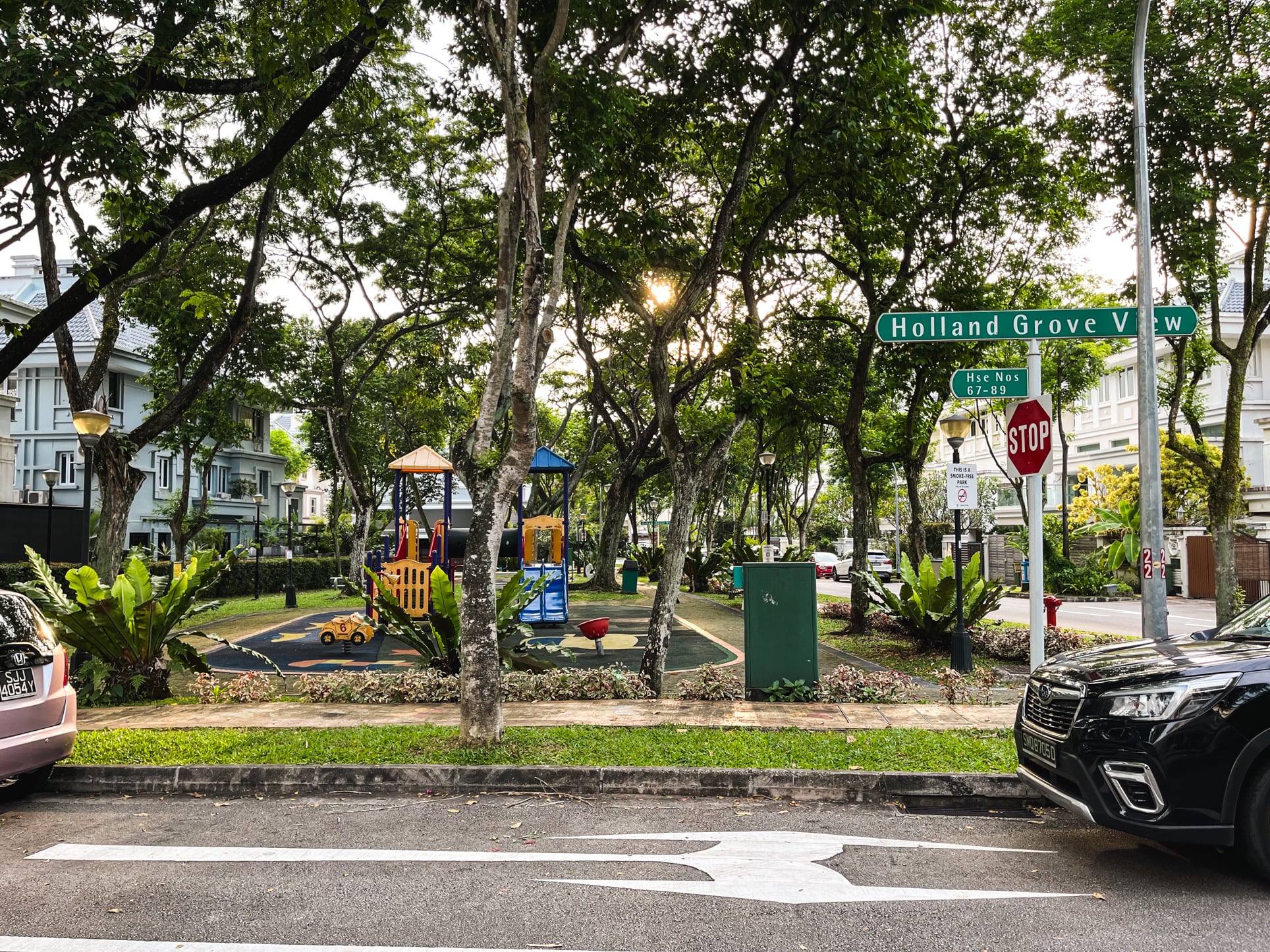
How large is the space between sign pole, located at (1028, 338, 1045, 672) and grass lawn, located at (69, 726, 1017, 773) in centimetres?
108

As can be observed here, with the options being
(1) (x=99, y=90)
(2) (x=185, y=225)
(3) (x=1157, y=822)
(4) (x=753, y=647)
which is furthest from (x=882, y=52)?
(2) (x=185, y=225)

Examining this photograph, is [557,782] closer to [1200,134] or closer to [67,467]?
[1200,134]

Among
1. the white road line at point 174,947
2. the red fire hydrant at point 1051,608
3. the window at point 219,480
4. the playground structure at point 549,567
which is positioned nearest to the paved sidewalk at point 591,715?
the white road line at point 174,947

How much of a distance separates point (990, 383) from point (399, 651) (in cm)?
1023

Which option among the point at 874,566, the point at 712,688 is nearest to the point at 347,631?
the point at 712,688

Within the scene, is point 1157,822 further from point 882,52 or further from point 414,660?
point 414,660

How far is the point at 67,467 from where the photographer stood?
3297 cm

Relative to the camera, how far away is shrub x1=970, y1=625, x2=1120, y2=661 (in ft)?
42.9

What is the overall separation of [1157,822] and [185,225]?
16310 mm

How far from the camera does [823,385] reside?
62.8 feet

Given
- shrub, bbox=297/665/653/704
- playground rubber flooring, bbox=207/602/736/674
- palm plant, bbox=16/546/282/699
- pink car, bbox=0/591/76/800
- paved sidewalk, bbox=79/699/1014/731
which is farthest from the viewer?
playground rubber flooring, bbox=207/602/736/674

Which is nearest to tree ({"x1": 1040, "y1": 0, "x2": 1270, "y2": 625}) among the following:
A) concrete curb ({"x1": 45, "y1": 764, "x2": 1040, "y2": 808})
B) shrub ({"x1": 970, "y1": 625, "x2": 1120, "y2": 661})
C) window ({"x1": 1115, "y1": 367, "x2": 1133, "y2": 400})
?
shrub ({"x1": 970, "y1": 625, "x2": 1120, "y2": 661})

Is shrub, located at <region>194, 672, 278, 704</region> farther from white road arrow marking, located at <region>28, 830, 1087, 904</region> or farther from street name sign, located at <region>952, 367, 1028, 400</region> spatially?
street name sign, located at <region>952, 367, 1028, 400</region>

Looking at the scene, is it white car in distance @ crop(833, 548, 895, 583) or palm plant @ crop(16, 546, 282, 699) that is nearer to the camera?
palm plant @ crop(16, 546, 282, 699)
